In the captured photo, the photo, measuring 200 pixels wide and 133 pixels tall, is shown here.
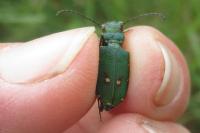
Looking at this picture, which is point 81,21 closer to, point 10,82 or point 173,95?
point 173,95

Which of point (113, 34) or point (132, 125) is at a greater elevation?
point (113, 34)

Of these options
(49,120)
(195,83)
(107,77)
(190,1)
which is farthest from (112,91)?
(190,1)

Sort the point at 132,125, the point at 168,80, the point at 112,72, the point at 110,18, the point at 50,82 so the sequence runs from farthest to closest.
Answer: the point at 110,18, the point at 168,80, the point at 132,125, the point at 112,72, the point at 50,82

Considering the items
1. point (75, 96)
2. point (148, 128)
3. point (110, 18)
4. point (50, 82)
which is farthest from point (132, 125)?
point (110, 18)

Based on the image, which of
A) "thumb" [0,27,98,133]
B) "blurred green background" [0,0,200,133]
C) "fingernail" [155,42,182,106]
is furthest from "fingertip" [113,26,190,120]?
"blurred green background" [0,0,200,133]

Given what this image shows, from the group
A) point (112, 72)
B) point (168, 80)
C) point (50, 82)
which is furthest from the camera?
point (168, 80)

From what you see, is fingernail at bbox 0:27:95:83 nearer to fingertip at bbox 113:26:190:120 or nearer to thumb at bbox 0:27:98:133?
thumb at bbox 0:27:98:133

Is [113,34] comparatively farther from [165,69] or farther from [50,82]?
[50,82]
